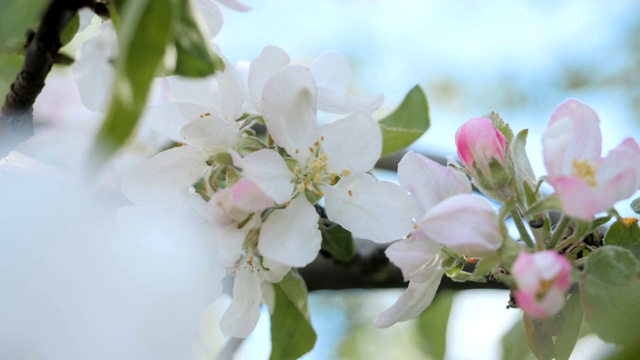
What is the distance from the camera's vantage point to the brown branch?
1.92ft

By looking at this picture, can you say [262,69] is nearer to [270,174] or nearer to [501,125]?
[270,174]

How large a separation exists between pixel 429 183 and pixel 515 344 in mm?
266

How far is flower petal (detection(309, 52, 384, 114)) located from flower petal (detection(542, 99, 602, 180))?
18cm

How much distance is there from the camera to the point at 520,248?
0.62 meters

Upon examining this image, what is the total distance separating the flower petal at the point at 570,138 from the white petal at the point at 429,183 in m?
0.11

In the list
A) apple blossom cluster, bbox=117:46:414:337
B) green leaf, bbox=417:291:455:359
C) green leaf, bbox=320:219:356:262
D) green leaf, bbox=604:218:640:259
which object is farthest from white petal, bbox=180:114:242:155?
green leaf, bbox=417:291:455:359

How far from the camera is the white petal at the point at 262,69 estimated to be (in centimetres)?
74

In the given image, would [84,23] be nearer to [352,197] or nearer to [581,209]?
[352,197]

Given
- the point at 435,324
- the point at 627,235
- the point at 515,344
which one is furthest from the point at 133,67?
the point at 435,324

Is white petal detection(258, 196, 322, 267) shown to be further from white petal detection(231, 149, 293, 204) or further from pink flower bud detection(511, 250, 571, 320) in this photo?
pink flower bud detection(511, 250, 571, 320)

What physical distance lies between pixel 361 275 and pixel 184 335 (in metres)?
0.33

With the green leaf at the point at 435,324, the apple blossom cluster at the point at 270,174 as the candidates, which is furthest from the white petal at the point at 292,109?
the green leaf at the point at 435,324

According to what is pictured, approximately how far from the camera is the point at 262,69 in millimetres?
740

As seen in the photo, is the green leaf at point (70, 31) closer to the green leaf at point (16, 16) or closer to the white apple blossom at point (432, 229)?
the green leaf at point (16, 16)
